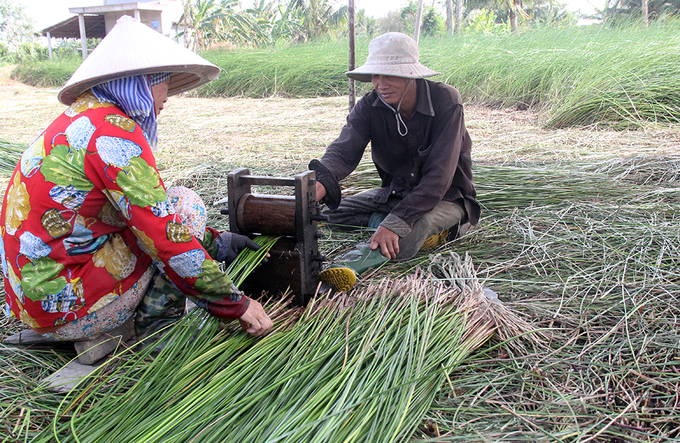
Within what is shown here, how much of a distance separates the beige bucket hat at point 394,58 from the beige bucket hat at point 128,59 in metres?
1.06

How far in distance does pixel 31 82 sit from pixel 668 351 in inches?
856

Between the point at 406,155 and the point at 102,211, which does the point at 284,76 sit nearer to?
the point at 406,155

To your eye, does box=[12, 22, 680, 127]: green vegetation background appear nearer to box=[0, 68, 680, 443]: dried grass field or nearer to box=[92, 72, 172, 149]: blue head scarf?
box=[0, 68, 680, 443]: dried grass field

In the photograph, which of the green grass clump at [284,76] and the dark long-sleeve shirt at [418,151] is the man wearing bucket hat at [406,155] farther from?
the green grass clump at [284,76]

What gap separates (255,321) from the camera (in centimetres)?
160

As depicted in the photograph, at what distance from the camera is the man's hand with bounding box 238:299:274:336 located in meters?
1.59

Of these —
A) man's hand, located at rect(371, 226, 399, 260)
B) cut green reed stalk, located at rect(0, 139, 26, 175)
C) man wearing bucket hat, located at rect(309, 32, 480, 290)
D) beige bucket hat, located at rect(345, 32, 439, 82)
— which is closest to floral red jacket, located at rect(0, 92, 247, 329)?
man wearing bucket hat, located at rect(309, 32, 480, 290)

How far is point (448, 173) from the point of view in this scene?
2.46 meters

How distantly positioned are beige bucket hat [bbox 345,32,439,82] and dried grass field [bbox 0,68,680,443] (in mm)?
968

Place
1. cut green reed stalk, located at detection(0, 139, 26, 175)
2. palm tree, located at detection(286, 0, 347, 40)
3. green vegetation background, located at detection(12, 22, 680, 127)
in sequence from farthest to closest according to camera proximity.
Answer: palm tree, located at detection(286, 0, 347, 40)
green vegetation background, located at detection(12, 22, 680, 127)
cut green reed stalk, located at detection(0, 139, 26, 175)

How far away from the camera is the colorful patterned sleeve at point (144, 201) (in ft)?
4.58

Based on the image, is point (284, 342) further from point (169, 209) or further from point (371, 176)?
point (371, 176)

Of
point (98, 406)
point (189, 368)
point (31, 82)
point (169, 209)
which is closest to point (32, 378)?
point (98, 406)

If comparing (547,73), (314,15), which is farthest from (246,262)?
(314,15)
